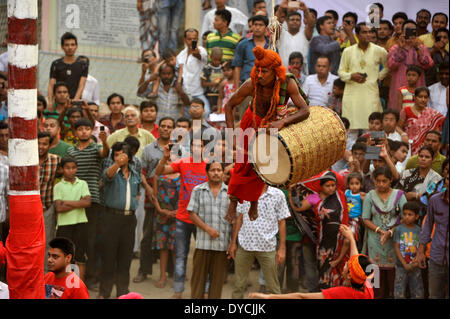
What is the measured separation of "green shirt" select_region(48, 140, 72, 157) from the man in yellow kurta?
12.7ft

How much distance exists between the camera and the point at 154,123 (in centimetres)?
1045

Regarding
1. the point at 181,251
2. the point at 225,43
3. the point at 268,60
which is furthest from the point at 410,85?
the point at 268,60

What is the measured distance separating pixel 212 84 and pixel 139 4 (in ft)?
8.64

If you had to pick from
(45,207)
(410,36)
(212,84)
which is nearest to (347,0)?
(410,36)

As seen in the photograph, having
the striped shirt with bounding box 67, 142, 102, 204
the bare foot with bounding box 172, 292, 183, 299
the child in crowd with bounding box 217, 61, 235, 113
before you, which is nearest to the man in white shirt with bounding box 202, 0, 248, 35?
the child in crowd with bounding box 217, 61, 235, 113

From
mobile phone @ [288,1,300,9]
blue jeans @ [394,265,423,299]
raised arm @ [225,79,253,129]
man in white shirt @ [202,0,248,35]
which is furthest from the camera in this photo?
man in white shirt @ [202,0,248,35]

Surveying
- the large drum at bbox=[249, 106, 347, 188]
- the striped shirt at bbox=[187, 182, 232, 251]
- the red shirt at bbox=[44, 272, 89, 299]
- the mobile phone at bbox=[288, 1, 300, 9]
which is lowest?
the red shirt at bbox=[44, 272, 89, 299]

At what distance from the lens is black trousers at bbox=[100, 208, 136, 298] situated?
8742mm

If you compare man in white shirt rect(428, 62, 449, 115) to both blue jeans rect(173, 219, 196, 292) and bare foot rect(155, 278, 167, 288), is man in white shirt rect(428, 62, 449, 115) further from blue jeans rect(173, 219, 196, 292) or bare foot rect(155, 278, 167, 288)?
bare foot rect(155, 278, 167, 288)

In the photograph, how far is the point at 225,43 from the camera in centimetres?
1135

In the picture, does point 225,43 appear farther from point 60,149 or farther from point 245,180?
point 245,180

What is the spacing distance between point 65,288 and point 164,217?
3.03 metres

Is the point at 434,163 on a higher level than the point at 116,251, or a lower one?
higher
